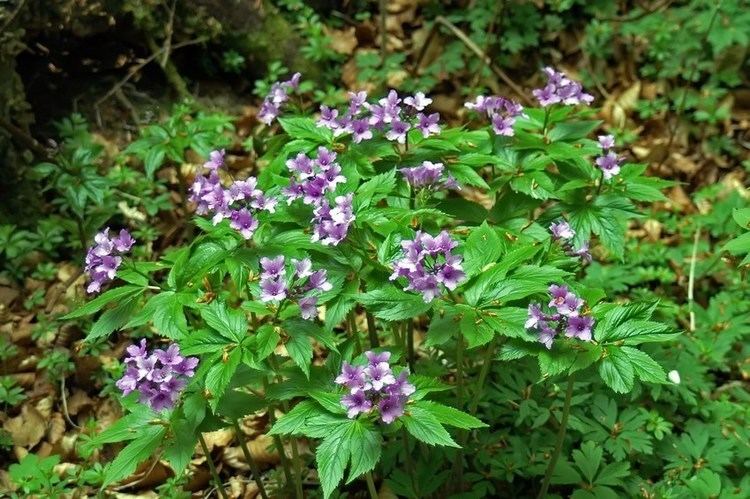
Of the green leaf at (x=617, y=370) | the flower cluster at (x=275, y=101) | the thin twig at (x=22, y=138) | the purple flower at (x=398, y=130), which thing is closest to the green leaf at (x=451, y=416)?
the green leaf at (x=617, y=370)

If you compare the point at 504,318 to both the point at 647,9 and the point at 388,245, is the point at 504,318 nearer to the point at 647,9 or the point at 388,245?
the point at 388,245

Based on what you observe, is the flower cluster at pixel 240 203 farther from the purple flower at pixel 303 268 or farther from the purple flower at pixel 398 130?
the purple flower at pixel 398 130

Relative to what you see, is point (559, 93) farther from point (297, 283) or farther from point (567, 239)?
point (297, 283)

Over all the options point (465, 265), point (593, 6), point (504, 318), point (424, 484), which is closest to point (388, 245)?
point (465, 265)

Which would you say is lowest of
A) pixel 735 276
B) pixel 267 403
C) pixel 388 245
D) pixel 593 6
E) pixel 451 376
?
pixel 735 276

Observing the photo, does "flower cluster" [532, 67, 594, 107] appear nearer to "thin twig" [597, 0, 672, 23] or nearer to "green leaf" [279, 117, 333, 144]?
"green leaf" [279, 117, 333, 144]

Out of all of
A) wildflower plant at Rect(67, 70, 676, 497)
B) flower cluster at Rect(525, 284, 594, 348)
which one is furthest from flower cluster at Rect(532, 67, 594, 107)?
flower cluster at Rect(525, 284, 594, 348)
